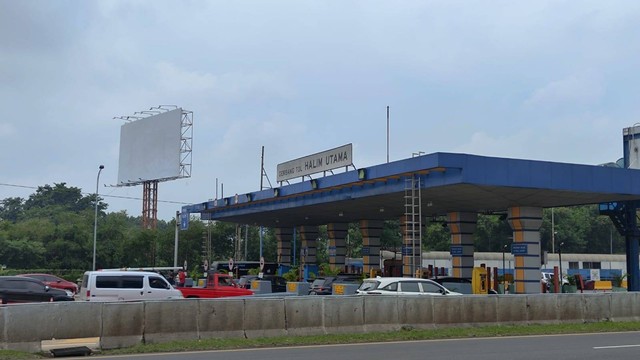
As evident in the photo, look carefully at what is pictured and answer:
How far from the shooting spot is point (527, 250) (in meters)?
31.9

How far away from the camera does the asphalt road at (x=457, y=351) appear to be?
1434 cm

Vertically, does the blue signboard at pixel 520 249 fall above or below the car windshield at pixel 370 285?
above

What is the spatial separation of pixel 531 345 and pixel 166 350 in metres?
8.35

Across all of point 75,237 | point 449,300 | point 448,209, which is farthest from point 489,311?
point 75,237

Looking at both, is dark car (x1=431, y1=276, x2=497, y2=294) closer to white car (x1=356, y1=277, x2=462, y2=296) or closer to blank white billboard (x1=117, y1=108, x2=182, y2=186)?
white car (x1=356, y1=277, x2=462, y2=296)

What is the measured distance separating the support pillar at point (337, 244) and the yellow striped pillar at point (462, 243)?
1524cm

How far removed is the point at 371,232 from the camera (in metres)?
48.9

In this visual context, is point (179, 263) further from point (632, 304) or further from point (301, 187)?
point (632, 304)

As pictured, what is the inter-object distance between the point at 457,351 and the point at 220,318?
19.0 feet

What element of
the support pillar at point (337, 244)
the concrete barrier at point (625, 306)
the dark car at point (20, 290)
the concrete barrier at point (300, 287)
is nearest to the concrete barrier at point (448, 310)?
the concrete barrier at point (625, 306)

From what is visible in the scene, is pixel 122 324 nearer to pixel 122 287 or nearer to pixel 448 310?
pixel 122 287

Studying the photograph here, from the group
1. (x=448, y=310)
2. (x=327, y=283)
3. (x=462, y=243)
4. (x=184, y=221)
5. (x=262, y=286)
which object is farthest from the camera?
(x=184, y=221)

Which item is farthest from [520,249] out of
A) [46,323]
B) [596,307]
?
[46,323]

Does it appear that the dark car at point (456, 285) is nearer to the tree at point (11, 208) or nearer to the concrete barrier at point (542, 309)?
the concrete barrier at point (542, 309)
